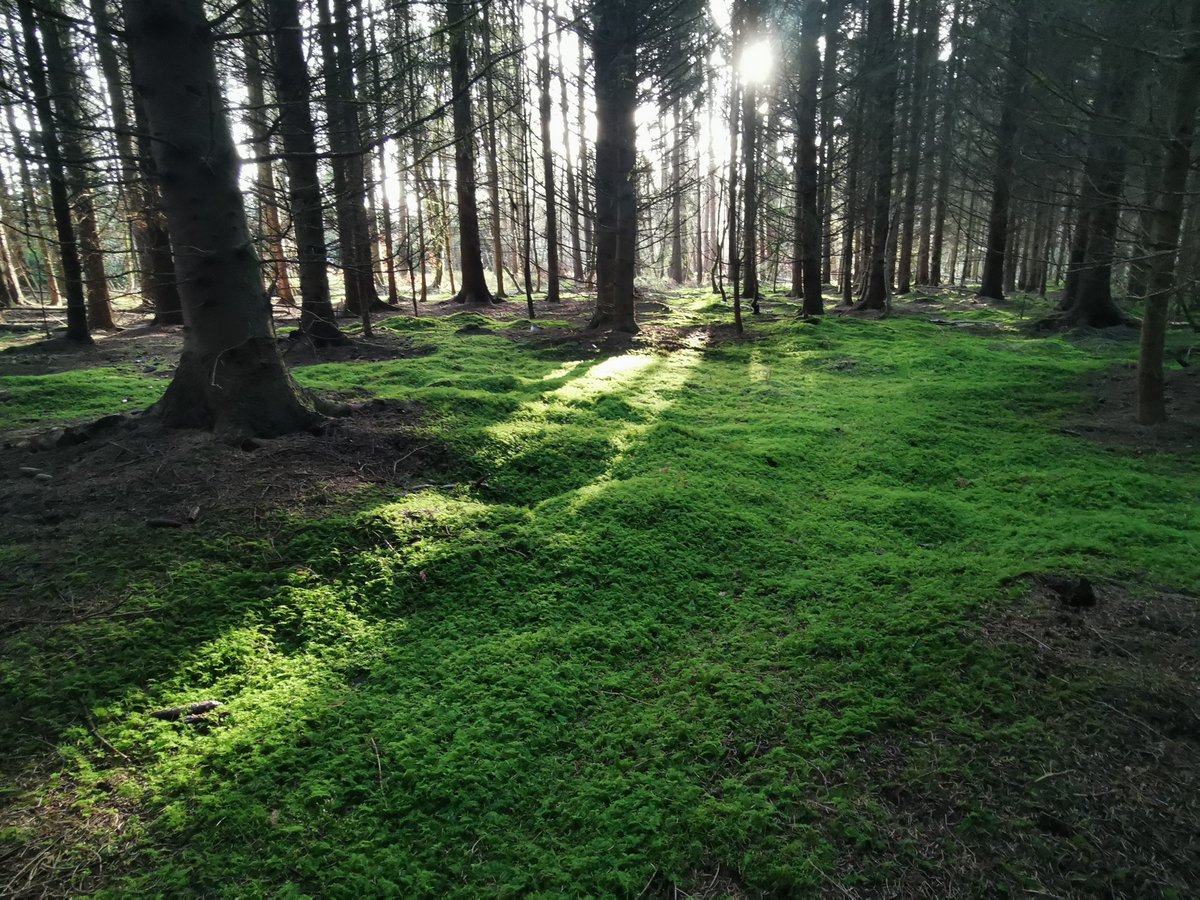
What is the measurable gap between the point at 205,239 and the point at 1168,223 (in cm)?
781

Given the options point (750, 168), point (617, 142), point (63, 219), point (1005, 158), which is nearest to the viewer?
point (63, 219)

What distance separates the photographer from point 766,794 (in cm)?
214

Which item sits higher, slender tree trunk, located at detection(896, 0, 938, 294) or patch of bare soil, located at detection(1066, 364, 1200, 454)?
slender tree trunk, located at detection(896, 0, 938, 294)

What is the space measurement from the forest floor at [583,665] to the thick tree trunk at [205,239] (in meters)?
0.38

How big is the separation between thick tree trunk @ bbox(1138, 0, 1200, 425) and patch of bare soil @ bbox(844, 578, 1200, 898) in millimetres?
3877

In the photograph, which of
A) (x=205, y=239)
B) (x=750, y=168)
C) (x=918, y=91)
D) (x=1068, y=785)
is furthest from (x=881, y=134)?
(x=1068, y=785)

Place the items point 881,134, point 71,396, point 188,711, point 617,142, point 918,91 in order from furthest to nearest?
point 918,91
point 881,134
point 617,142
point 71,396
point 188,711

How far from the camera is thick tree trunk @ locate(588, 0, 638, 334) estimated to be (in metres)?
10.4

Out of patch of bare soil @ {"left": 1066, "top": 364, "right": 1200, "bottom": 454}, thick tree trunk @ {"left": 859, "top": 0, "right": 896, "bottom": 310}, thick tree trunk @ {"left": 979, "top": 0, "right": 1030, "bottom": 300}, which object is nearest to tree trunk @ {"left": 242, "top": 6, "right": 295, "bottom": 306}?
patch of bare soil @ {"left": 1066, "top": 364, "right": 1200, "bottom": 454}

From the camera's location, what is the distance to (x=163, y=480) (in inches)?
144

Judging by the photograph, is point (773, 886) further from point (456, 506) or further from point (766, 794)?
point (456, 506)

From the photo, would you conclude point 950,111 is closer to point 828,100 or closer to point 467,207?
point 828,100

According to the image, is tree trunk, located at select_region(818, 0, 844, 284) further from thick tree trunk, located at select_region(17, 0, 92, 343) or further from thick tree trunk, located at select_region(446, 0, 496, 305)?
thick tree trunk, located at select_region(17, 0, 92, 343)

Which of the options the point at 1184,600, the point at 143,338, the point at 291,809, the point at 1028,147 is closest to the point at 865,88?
the point at 1028,147
